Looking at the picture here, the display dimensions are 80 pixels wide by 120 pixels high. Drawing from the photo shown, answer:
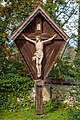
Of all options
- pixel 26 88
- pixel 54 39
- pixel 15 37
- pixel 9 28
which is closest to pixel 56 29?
pixel 54 39

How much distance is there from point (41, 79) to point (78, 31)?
18.3 feet

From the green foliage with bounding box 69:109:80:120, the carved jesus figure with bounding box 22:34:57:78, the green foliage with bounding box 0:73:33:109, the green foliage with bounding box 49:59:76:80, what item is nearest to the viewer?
the green foliage with bounding box 69:109:80:120

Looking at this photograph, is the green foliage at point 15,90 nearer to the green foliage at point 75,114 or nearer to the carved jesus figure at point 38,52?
the carved jesus figure at point 38,52

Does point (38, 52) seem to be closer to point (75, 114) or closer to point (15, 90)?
point (15, 90)

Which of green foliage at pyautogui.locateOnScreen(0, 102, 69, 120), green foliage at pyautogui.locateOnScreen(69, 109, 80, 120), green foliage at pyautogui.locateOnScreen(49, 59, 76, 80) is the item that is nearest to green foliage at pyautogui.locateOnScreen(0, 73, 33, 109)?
green foliage at pyautogui.locateOnScreen(0, 102, 69, 120)

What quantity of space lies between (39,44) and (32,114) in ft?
7.88

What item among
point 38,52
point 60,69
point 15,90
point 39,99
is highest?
point 38,52

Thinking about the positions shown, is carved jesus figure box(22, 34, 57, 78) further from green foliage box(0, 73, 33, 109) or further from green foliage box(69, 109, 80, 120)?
green foliage box(69, 109, 80, 120)

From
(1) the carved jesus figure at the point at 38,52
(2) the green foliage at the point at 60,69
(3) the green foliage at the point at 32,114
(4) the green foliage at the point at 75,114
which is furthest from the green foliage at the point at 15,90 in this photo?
(4) the green foliage at the point at 75,114

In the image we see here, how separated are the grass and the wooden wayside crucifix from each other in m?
0.31

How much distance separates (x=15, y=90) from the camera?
12523 mm

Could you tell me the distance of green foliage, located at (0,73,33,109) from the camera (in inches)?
488

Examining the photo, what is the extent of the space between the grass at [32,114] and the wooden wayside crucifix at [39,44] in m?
0.31

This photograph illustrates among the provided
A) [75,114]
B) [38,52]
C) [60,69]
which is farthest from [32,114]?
[60,69]
